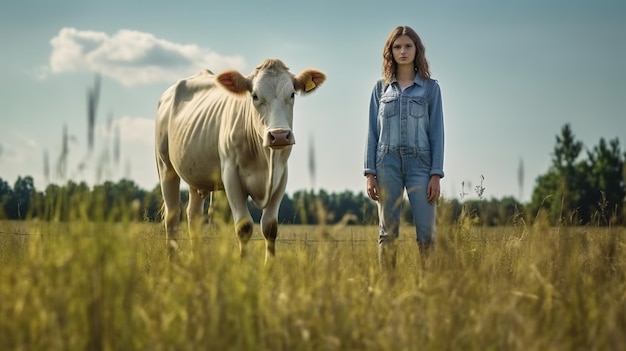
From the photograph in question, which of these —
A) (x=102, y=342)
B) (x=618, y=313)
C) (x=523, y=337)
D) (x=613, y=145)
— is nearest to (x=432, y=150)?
(x=618, y=313)

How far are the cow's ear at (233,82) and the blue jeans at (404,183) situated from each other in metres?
2.22

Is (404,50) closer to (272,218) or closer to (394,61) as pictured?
(394,61)

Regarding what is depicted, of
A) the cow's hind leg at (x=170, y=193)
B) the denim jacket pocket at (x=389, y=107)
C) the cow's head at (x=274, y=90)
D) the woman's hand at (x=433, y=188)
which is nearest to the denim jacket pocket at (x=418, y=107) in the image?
the denim jacket pocket at (x=389, y=107)

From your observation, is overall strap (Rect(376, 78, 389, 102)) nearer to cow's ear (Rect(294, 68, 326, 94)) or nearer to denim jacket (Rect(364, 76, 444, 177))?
denim jacket (Rect(364, 76, 444, 177))

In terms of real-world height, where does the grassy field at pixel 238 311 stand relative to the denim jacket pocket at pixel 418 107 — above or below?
below

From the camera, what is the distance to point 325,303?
3627 millimetres

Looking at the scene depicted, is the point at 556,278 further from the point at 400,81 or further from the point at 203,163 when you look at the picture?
the point at 203,163

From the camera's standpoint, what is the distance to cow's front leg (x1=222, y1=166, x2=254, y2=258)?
747cm

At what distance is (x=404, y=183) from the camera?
6109 mm

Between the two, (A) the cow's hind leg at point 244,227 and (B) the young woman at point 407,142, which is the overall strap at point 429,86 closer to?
(B) the young woman at point 407,142

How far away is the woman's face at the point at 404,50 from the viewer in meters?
6.19

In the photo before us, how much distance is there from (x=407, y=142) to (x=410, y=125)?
0.49ft

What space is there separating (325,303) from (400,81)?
10.4 ft

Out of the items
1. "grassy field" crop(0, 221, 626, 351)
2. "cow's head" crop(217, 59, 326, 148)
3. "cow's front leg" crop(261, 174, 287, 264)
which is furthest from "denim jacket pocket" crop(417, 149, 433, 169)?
"cow's front leg" crop(261, 174, 287, 264)
